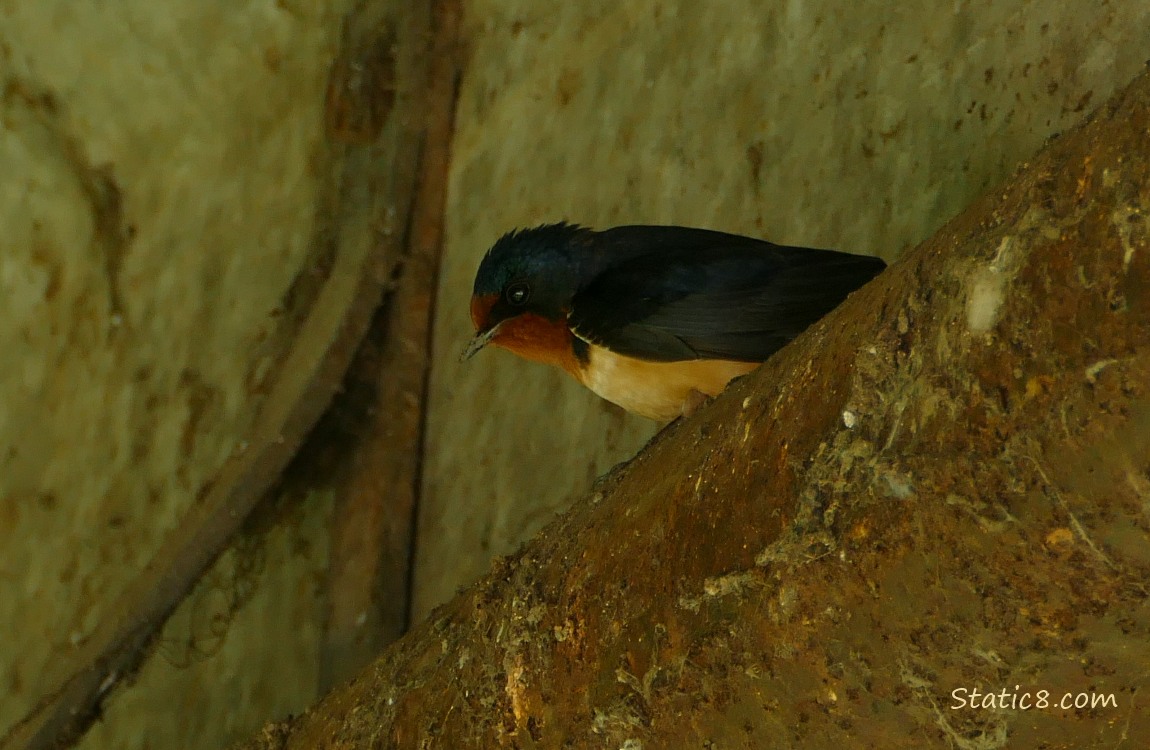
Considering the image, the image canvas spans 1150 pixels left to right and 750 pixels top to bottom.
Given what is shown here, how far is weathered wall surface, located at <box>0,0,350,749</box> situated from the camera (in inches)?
99.3

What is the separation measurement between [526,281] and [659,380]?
0.38 m

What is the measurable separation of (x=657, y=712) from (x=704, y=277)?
779 millimetres

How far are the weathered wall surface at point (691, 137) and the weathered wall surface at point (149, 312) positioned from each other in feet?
1.31

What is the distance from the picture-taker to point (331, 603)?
9.55 feet

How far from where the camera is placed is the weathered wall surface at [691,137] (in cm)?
176

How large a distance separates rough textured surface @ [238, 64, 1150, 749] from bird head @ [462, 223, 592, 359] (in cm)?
75

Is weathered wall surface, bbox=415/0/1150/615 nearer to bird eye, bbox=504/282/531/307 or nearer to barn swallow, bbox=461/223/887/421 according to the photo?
barn swallow, bbox=461/223/887/421

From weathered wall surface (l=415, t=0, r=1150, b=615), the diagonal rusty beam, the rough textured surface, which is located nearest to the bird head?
weathered wall surface (l=415, t=0, r=1150, b=615)

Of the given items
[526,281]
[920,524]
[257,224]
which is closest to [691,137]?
[526,281]

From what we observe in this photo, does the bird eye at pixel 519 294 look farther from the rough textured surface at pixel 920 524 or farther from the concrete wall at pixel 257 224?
the rough textured surface at pixel 920 524

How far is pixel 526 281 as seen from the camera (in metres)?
2.06

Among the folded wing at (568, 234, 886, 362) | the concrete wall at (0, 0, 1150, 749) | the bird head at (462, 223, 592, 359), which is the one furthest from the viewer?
the concrete wall at (0, 0, 1150, 749)

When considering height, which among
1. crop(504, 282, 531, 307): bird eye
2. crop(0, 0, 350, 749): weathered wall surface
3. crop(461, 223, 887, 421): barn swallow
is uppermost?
crop(461, 223, 887, 421): barn swallow

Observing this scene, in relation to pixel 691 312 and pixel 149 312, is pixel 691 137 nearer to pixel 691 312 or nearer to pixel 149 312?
pixel 691 312
